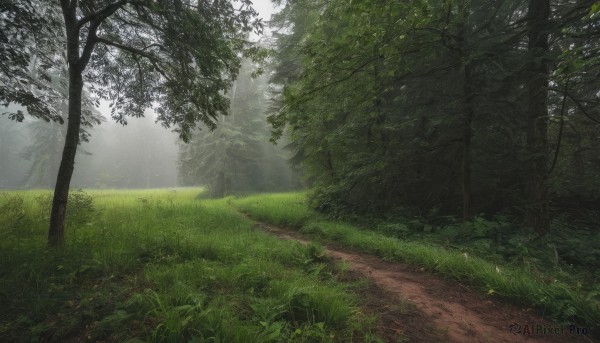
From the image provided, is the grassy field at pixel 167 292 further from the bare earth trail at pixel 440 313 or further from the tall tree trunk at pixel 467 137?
the tall tree trunk at pixel 467 137

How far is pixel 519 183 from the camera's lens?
757 cm

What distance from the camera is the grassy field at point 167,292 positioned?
8.37 ft

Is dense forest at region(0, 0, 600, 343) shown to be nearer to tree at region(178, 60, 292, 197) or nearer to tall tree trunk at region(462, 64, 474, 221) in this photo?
tall tree trunk at region(462, 64, 474, 221)

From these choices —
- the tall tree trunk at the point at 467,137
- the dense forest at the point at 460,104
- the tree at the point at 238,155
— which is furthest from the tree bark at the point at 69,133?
the tree at the point at 238,155

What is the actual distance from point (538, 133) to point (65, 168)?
9978 mm

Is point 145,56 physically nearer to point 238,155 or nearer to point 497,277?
point 497,277

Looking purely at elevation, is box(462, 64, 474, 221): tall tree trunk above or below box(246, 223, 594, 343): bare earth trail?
above

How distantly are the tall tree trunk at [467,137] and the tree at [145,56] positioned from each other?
5567mm

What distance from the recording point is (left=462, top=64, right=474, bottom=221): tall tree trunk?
22.6ft

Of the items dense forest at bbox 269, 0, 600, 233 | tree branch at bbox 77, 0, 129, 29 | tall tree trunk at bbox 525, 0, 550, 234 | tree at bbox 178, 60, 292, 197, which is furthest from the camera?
tree at bbox 178, 60, 292, 197

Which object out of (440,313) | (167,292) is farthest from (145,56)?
(440,313)

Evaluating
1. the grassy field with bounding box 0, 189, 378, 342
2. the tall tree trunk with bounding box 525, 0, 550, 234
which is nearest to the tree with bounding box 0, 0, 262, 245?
the grassy field with bounding box 0, 189, 378, 342

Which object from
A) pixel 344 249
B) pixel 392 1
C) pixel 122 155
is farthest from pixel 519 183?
pixel 122 155

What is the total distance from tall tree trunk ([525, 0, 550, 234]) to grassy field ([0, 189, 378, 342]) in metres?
5.11
